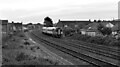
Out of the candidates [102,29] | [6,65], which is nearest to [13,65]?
[6,65]

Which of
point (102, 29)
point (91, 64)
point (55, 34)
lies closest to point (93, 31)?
point (102, 29)

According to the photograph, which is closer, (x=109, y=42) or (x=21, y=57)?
(x=21, y=57)

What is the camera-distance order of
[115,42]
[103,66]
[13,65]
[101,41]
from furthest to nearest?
[101,41] → [115,42] → [103,66] → [13,65]

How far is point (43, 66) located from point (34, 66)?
655 mm

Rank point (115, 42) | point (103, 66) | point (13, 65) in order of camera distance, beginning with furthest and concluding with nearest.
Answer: point (115, 42) → point (103, 66) → point (13, 65)

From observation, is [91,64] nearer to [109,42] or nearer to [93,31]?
[109,42]

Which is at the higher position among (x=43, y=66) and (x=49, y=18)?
(x=49, y=18)

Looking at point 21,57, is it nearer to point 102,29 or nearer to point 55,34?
point 102,29

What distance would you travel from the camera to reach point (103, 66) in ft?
42.4

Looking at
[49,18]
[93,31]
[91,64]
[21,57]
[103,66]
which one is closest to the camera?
[103,66]

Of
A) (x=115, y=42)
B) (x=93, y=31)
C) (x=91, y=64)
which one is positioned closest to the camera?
(x=91, y=64)

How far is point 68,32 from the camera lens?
51.8 m

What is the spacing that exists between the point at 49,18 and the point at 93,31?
5089 cm

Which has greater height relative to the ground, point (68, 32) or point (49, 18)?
point (49, 18)
